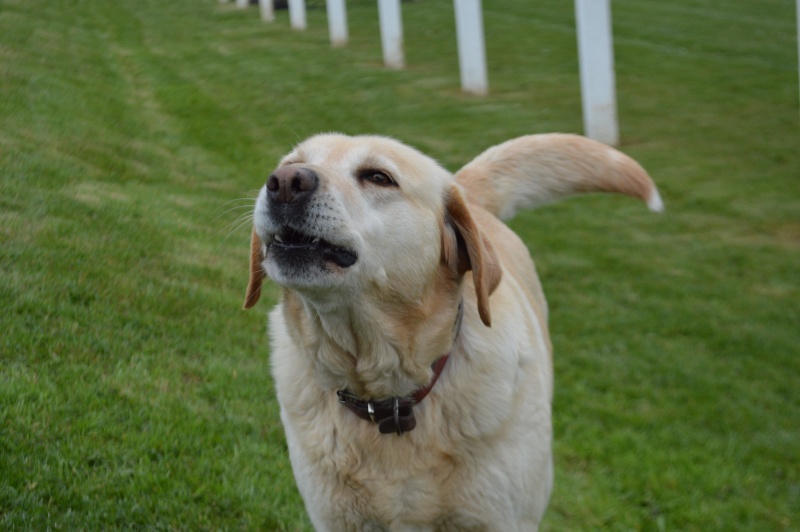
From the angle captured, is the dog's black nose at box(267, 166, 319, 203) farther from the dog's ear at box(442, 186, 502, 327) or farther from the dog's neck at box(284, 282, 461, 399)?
the dog's ear at box(442, 186, 502, 327)

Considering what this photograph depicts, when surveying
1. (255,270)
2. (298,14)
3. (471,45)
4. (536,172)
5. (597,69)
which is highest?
(298,14)

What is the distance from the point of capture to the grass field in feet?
12.9

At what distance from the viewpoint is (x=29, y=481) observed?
11.3 feet

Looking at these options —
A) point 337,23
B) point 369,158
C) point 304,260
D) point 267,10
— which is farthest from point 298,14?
point 304,260

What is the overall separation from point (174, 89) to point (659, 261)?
25.8 ft

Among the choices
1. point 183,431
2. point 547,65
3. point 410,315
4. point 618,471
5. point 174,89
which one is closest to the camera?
point 410,315

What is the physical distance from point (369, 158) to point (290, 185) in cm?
39

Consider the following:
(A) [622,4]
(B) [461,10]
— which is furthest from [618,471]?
(A) [622,4]

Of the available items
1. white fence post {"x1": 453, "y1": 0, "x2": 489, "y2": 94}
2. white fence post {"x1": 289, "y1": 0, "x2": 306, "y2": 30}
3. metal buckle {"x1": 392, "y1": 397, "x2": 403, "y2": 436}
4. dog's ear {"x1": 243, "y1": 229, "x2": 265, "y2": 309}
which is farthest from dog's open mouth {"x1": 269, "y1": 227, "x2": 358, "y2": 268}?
white fence post {"x1": 289, "y1": 0, "x2": 306, "y2": 30}

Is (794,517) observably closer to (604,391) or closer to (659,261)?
(604,391)

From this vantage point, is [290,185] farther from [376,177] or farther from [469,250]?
[469,250]

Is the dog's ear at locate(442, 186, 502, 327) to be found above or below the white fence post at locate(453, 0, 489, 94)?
below

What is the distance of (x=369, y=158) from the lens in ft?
9.66

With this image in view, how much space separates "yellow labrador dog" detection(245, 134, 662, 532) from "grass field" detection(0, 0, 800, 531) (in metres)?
0.95
